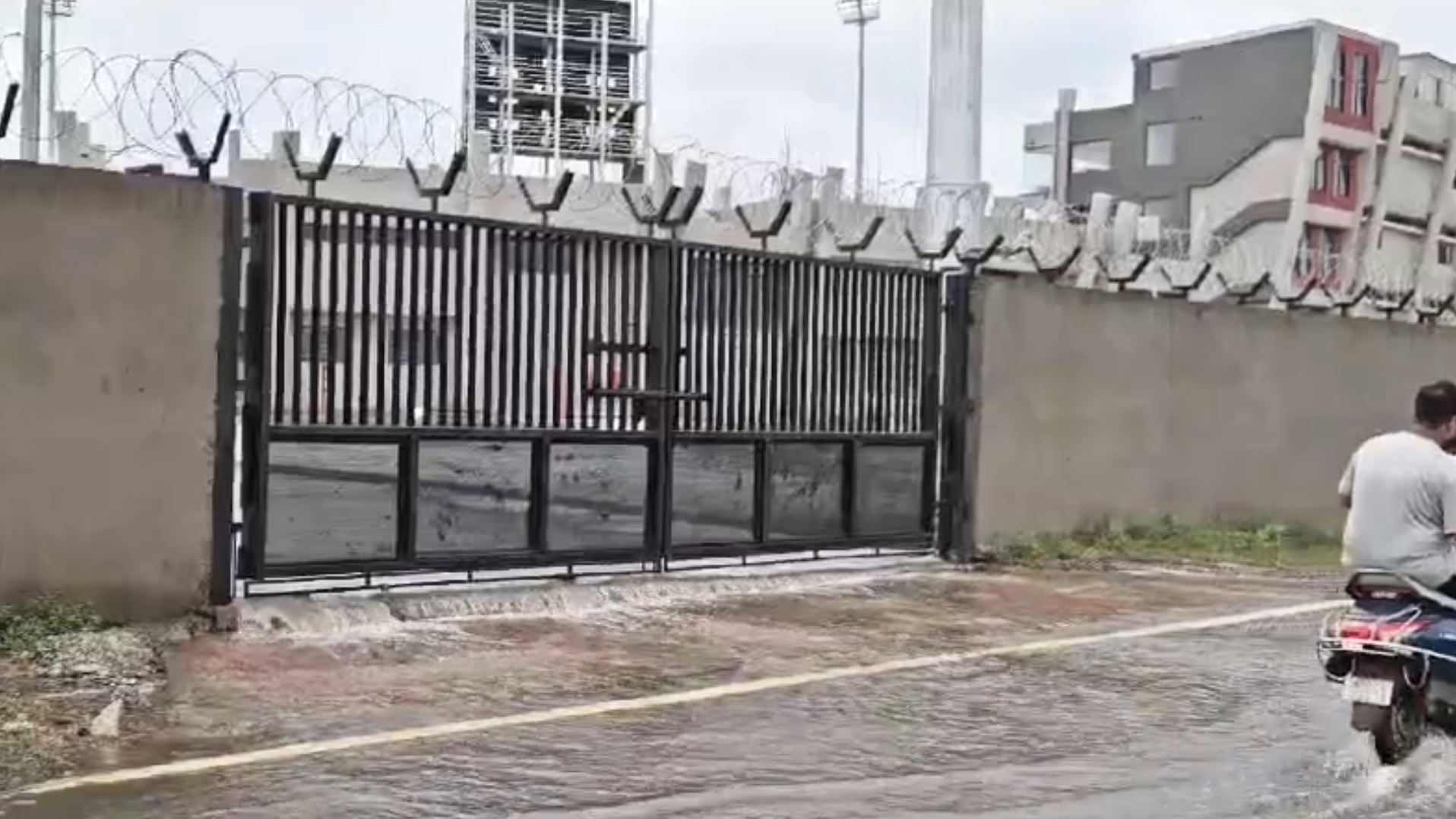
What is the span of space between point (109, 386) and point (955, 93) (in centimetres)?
962

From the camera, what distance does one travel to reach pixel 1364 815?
607 cm

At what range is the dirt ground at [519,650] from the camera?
685 cm

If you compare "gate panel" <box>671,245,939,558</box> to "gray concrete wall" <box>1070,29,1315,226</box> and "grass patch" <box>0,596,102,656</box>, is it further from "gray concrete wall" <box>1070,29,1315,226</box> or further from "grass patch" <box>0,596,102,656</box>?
"gray concrete wall" <box>1070,29,1315,226</box>

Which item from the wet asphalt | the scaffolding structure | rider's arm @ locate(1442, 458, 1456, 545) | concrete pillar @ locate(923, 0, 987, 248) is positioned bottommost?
the wet asphalt

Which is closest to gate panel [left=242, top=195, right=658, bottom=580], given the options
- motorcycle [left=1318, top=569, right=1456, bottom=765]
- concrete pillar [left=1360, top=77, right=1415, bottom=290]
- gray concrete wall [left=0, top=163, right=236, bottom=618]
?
gray concrete wall [left=0, top=163, right=236, bottom=618]

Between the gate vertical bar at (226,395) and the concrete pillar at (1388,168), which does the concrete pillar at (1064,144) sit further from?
the gate vertical bar at (226,395)

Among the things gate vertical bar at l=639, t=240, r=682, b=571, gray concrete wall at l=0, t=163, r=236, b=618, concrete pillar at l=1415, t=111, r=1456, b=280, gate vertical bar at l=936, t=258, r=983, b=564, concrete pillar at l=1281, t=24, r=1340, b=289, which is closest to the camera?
gray concrete wall at l=0, t=163, r=236, b=618

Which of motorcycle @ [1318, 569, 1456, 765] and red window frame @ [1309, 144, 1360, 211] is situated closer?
motorcycle @ [1318, 569, 1456, 765]

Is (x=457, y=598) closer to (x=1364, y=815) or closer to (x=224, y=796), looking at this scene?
(x=224, y=796)

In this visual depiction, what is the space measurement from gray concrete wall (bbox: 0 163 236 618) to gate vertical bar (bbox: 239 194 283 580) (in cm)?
17

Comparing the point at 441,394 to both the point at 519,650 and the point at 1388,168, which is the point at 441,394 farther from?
the point at 1388,168

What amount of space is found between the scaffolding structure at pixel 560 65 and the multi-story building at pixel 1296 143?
40.7 meters

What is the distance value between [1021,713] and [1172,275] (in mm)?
9067

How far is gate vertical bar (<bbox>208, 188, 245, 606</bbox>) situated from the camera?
868cm
